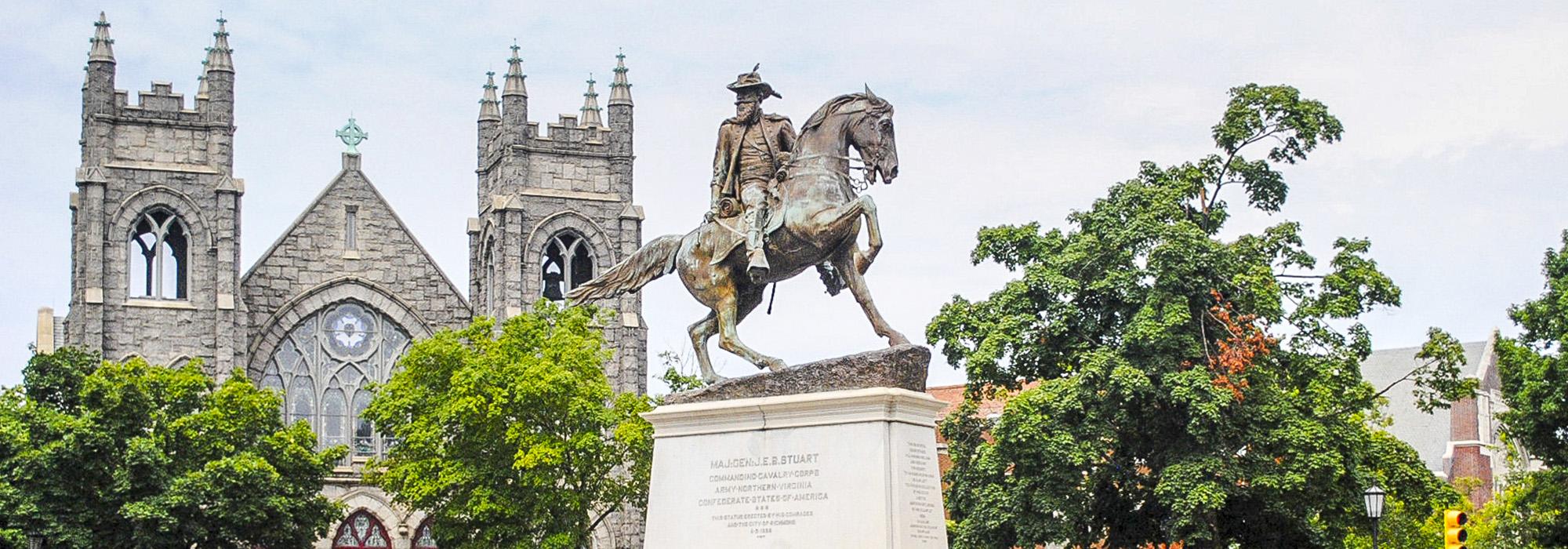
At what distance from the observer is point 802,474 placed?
18.5 metres

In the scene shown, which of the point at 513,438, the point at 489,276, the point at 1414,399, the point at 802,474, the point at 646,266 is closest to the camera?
the point at 802,474

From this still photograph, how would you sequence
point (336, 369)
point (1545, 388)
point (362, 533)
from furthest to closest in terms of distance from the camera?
point (336, 369), point (362, 533), point (1545, 388)

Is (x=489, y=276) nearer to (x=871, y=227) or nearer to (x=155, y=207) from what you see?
(x=155, y=207)

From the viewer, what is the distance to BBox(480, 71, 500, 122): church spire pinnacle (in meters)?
61.9

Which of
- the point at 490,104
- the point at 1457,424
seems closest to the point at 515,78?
the point at 490,104

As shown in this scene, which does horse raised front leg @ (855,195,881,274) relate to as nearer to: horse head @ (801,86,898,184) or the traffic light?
horse head @ (801,86,898,184)

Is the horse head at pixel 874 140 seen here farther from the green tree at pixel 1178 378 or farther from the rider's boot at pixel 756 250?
the green tree at pixel 1178 378

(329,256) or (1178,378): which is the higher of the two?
(329,256)

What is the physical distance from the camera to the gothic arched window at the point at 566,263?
59.4m

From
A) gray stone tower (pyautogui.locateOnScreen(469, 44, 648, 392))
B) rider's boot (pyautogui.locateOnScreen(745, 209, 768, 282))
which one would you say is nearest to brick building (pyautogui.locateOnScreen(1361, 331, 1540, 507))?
gray stone tower (pyautogui.locateOnScreen(469, 44, 648, 392))

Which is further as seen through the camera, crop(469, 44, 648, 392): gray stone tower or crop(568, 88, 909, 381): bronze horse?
crop(469, 44, 648, 392): gray stone tower

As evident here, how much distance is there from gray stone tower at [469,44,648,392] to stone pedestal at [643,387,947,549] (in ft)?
126

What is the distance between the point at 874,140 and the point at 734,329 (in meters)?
2.18

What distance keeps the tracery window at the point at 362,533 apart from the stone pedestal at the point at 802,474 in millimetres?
38911
